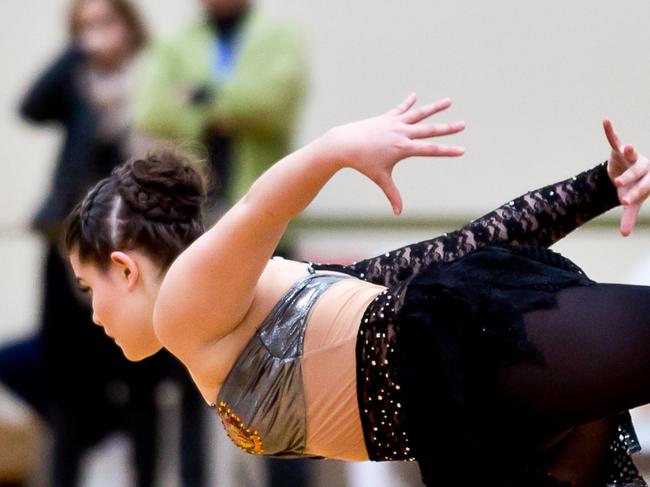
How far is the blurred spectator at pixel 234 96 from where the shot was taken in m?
2.90

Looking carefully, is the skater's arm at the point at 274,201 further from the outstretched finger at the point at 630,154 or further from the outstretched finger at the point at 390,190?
the outstretched finger at the point at 630,154

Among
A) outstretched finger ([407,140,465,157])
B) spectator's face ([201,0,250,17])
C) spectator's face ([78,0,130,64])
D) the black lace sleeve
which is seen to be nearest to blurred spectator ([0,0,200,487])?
spectator's face ([78,0,130,64])

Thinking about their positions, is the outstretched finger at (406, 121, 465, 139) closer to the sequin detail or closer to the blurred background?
the sequin detail

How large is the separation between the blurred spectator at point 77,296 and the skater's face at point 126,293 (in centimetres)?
131

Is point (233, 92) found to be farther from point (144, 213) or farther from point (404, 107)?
point (404, 107)

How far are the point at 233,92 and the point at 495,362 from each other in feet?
5.10

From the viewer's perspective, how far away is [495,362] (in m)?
1.52

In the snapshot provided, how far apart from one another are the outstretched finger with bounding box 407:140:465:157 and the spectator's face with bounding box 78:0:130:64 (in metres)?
1.87

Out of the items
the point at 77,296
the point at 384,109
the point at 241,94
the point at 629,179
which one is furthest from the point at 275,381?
the point at 384,109

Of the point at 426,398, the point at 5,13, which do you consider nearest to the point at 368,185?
the point at 5,13

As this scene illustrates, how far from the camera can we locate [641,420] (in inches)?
122

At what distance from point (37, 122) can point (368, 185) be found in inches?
39.6

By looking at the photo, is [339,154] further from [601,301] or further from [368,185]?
[368,185]

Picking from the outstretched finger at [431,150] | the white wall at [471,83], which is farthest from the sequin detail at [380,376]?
the white wall at [471,83]
